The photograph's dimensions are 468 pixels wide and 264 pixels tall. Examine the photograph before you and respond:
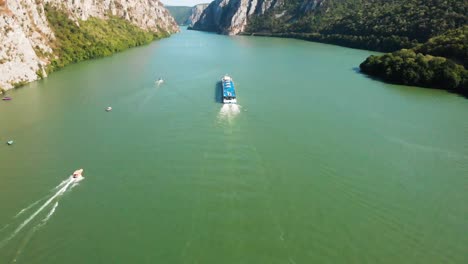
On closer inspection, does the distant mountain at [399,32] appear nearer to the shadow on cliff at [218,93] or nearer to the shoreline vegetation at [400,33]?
the shoreline vegetation at [400,33]

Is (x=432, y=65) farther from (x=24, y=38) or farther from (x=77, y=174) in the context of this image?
(x=24, y=38)

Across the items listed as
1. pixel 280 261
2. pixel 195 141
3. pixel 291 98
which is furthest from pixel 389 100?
pixel 280 261

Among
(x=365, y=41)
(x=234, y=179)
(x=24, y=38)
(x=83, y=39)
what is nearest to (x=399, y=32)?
(x=365, y=41)

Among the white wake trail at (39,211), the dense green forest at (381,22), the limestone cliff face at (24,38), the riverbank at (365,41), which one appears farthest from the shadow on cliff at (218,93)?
the dense green forest at (381,22)

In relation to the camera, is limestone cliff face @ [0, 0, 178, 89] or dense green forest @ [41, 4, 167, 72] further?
dense green forest @ [41, 4, 167, 72]

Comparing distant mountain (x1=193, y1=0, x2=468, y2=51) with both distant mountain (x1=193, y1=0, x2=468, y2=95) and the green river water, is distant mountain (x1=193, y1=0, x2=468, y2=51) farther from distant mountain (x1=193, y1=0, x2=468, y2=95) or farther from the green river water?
the green river water

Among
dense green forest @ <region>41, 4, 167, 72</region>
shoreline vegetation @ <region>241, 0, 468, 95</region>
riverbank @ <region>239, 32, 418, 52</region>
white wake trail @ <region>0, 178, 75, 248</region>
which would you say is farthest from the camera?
riverbank @ <region>239, 32, 418, 52</region>

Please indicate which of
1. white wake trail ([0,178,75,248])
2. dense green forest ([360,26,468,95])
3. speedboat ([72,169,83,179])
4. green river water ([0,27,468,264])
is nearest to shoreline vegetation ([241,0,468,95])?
dense green forest ([360,26,468,95])
